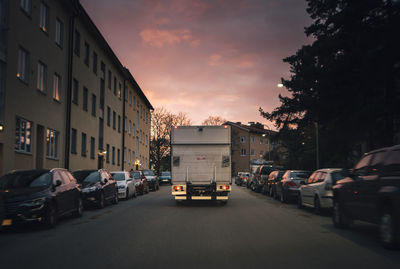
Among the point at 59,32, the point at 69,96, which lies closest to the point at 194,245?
the point at 69,96

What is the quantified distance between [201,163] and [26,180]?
303 inches

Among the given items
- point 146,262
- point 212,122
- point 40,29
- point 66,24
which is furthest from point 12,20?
point 212,122

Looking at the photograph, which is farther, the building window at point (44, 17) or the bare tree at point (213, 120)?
the bare tree at point (213, 120)

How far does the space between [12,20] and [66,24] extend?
8.37 m

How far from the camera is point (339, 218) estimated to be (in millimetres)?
10945

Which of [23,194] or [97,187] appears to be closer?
[23,194]

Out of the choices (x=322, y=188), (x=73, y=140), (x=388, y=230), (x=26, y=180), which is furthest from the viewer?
(x=73, y=140)

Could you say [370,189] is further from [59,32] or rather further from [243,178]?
[243,178]

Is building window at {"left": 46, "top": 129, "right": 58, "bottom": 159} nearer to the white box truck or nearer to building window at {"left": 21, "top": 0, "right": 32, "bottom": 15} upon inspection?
building window at {"left": 21, "top": 0, "right": 32, "bottom": 15}

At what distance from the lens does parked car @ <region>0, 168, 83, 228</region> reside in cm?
1049

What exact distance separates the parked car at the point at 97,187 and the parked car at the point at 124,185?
8.89ft

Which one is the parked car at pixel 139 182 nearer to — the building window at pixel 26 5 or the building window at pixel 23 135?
the building window at pixel 23 135

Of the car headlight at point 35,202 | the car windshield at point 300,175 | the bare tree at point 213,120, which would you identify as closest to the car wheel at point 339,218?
the car headlight at point 35,202

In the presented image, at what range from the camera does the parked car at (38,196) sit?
34.4ft
